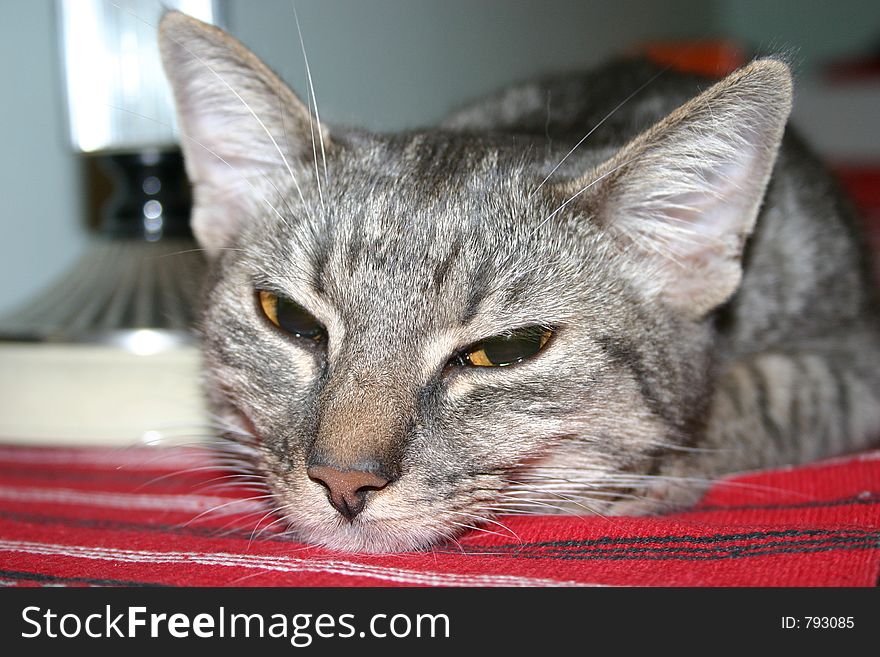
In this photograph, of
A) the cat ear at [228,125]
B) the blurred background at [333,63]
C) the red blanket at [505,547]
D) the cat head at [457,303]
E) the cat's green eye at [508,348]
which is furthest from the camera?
the blurred background at [333,63]

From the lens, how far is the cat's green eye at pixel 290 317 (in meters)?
1.36

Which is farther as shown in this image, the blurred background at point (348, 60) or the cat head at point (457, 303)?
the blurred background at point (348, 60)

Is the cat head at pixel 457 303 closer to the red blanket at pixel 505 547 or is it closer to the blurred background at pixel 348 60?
the red blanket at pixel 505 547

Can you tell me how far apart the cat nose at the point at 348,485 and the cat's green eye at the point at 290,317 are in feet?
0.90

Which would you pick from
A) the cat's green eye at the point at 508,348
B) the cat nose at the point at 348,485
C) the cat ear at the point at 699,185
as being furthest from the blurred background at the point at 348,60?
the cat nose at the point at 348,485

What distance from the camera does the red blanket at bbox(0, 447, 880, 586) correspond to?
1077 mm

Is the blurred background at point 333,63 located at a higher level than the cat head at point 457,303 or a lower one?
higher

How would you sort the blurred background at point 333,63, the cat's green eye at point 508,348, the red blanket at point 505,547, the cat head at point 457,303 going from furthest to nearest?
1. the blurred background at point 333,63
2. the cat's green eye at point 508,348
3. the cat head at point 457,303
4. the red blanket at point 505,547

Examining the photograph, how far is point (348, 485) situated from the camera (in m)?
1.13

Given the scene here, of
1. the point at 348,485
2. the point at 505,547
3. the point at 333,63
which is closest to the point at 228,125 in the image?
the point at 348,485

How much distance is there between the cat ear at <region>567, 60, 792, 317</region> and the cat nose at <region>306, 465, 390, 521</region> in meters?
A: 0.59

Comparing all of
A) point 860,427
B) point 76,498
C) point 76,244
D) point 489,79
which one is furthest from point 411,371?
point 489,79

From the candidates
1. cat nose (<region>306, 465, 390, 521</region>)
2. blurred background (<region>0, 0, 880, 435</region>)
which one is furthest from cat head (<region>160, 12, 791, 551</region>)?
blurred background (<region>0, 0, 880, 435</region>)
